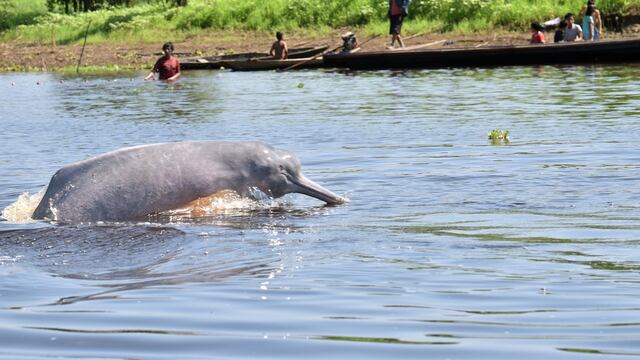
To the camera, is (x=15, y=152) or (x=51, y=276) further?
(x=15, y=152)

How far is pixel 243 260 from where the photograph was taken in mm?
6828

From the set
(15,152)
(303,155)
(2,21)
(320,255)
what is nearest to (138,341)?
(320,255)

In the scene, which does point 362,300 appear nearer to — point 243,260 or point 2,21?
point 243,260

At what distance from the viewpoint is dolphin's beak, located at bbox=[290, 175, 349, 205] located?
360 inches

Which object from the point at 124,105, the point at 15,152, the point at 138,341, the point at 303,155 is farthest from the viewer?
the point at 124,105

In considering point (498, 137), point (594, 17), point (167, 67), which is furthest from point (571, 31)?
point (498, 137)

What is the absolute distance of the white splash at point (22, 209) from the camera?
28.4 feet

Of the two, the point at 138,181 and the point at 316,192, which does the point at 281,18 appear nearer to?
the point at 316,192

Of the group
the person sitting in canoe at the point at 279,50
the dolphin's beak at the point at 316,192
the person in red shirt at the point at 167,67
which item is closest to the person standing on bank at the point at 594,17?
the person sitting in canoe at the point at 279,50

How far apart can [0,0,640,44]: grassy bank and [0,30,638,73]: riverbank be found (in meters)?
0.73

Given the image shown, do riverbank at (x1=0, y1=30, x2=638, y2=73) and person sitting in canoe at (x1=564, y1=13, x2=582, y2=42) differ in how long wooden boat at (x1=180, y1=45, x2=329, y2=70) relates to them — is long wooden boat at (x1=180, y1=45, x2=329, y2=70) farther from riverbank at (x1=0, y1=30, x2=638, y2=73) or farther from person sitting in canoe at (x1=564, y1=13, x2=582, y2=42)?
person sitting in canoe at (x1=564, y1=13, x2=582, y2=42)

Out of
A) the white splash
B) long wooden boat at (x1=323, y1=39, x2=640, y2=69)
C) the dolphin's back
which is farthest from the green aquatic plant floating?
long wooden boat at (x1=323, y1=39, x2=640, y2=69)

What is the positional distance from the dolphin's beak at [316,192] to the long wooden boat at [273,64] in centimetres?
2089

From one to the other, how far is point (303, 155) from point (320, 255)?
6.10 meters
